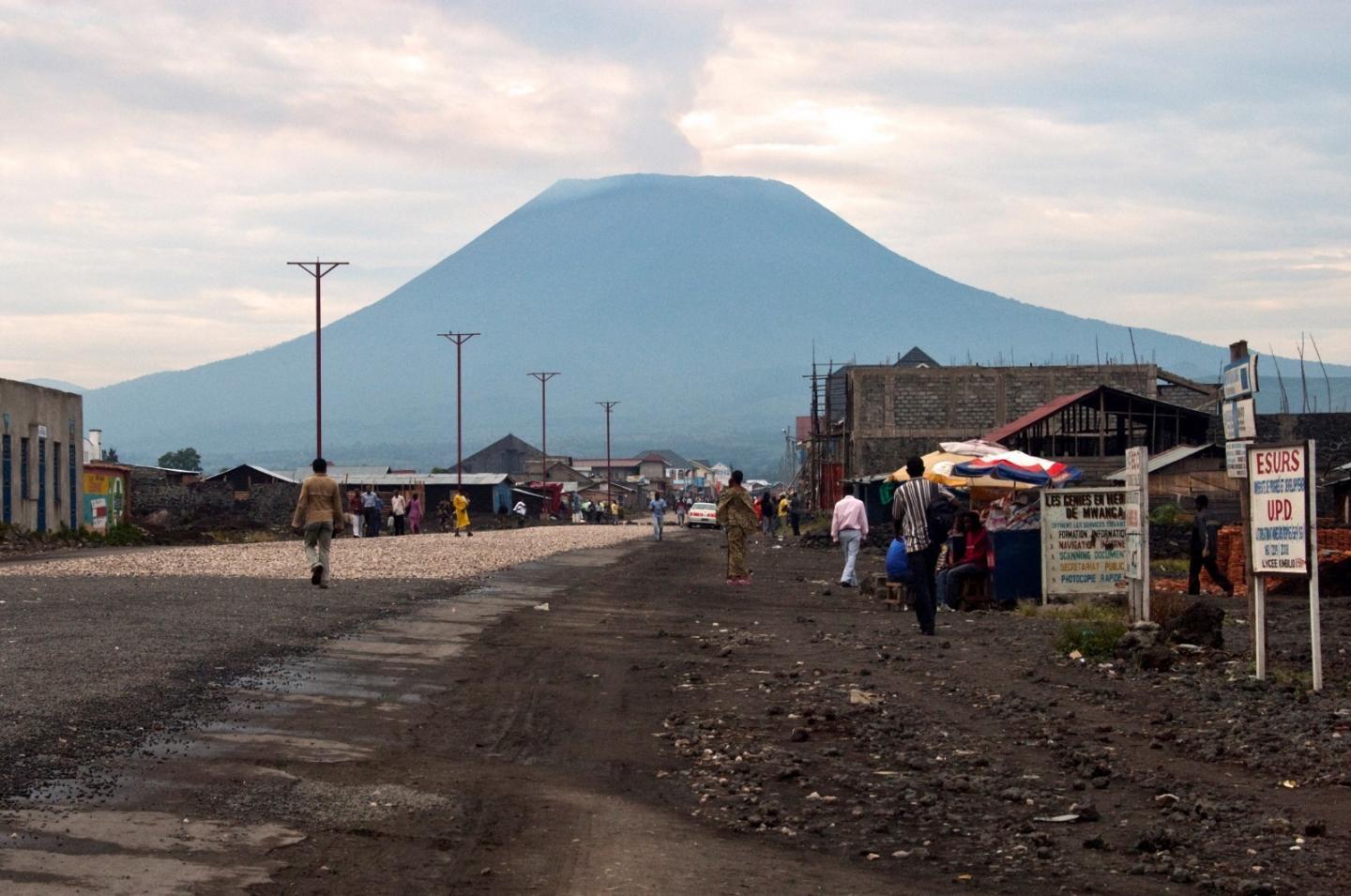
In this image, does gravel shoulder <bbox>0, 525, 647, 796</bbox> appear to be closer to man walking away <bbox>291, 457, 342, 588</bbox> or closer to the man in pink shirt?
man walking away <bbox>291, 457, 342, 588</bbox>

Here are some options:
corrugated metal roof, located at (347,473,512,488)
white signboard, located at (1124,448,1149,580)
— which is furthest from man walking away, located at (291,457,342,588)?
corrugated metal roof, located at (347,473,512,488)

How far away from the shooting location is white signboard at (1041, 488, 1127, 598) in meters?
18.5

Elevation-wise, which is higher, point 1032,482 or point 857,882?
point 1032,482

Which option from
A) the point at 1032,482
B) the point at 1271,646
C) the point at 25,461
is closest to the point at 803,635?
the point at 1271,646

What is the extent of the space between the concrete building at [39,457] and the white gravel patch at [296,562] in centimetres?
727

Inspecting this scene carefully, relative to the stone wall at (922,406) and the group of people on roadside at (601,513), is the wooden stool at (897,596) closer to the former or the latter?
the stone wall at (922,406)

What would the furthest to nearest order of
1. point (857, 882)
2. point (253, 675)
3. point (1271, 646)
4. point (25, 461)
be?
point (25, 461), point (1271, 646), point (253, 675), point (857, 882)

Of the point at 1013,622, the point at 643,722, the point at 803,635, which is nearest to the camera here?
the point at 643,722

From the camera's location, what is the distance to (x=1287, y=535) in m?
11.0

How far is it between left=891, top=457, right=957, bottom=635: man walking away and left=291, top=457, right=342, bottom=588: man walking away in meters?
7.87

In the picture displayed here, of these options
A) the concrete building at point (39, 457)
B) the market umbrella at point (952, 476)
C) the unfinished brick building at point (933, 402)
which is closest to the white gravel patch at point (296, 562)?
the concrete building at point (39, 457)

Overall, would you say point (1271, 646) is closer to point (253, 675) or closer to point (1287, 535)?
point (1287, 535)

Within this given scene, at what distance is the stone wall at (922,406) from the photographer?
6712 centimetres

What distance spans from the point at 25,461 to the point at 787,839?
39.4 meters
